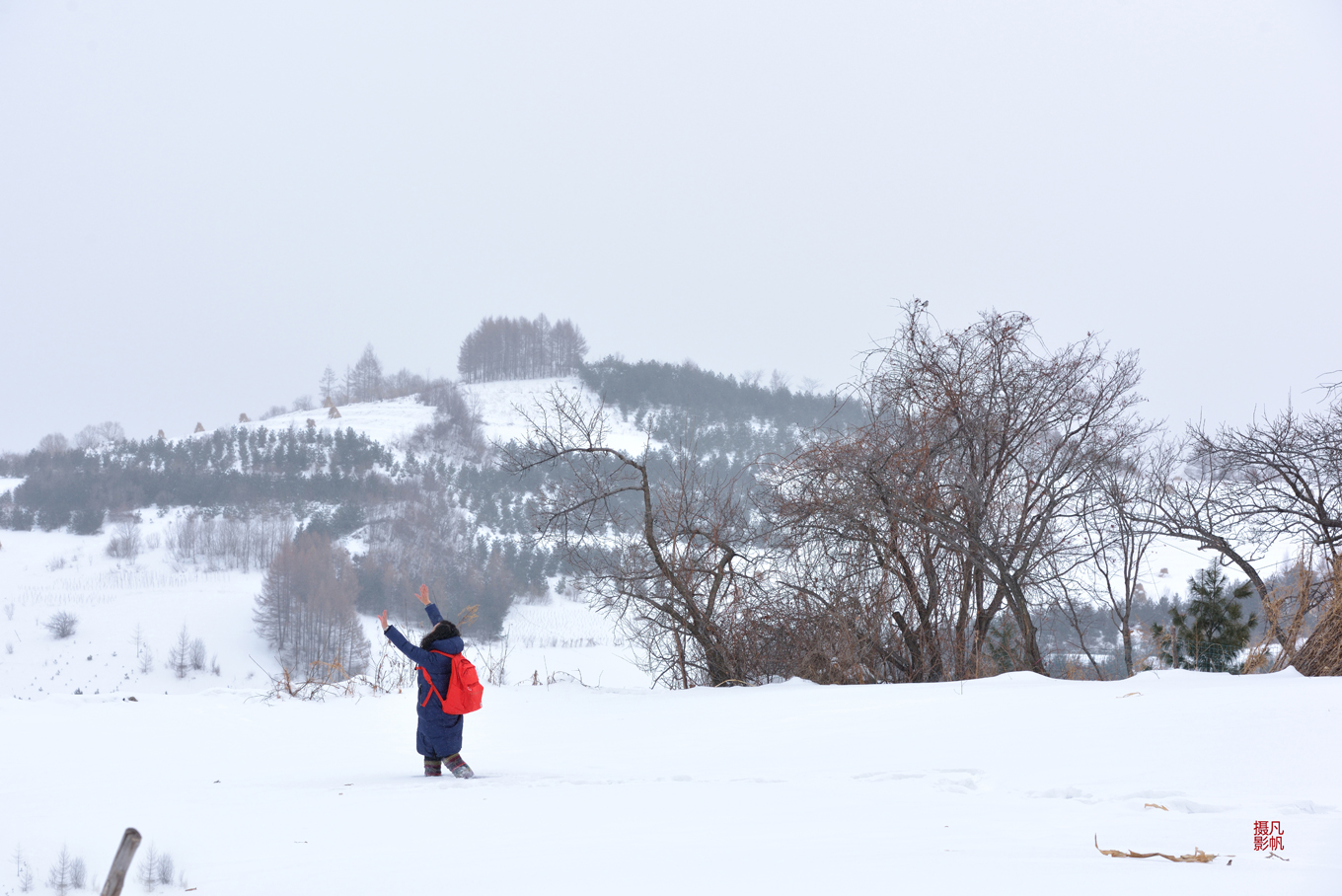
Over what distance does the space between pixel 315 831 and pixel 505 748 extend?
336cm

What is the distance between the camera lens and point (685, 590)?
10.6 m

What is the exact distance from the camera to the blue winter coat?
18.2 ft

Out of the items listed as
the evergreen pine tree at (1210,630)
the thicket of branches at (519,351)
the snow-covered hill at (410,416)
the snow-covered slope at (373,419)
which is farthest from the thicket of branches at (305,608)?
the thicket of branches at (519,351)

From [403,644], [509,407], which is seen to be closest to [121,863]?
[403,644]

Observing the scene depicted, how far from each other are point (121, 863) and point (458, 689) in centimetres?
353

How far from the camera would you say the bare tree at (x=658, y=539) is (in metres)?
10.5

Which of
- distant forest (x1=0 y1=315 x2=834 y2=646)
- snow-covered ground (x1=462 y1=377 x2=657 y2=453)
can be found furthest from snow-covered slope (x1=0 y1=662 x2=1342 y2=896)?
snow-covered ground (x1=462 y1=377 x2=657 y2=453)

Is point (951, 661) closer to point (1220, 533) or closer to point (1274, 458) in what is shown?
point (1220, 533)

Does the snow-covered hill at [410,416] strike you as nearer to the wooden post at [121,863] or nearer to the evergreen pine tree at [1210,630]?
the evergreen pine tree at [1210,630]

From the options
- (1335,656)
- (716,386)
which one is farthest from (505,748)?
(716,386)

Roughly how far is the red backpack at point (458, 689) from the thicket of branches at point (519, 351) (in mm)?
114849

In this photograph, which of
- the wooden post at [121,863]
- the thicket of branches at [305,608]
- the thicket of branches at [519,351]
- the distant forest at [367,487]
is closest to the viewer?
the wooden post at [121,863]

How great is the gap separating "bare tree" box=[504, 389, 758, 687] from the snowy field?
209cm

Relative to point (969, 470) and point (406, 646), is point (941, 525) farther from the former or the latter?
point (406, 646)
